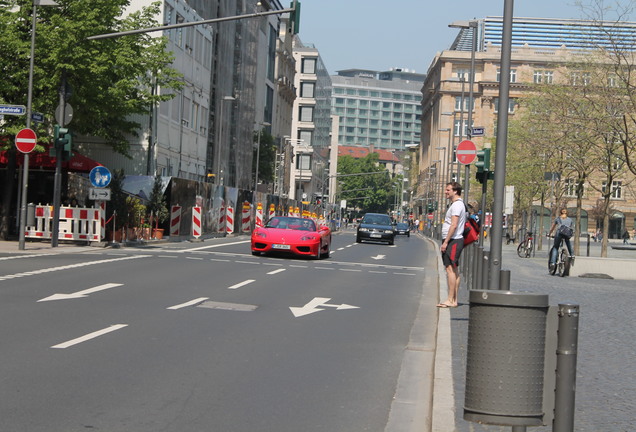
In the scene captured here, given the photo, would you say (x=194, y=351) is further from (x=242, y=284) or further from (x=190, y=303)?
(x=242, y=284)

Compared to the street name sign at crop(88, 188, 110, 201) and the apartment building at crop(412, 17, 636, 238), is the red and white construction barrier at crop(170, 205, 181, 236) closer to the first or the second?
the street name sign at crop(88, 188, 110, 201)

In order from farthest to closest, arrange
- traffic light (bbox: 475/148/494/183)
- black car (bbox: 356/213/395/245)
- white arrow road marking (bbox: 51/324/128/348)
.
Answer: black car (bbox: 356/213/395/245) → traffic light (bbox: 475/148/494/183) → white arrow road marking (bbox: 51/324/128/348)

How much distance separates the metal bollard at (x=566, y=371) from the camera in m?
5.29

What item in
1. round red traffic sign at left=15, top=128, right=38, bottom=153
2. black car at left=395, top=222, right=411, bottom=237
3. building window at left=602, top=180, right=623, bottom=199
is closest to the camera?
round red traffic sign at left=15, top=128, right=38, bottom=153

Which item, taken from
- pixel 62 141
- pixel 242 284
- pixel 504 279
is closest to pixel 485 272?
pixel 504 279

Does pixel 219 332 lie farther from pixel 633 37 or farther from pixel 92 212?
pixel 633 37

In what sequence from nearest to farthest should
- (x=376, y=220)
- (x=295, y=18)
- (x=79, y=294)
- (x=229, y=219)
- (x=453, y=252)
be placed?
(x=79, y=294)
(x=453, y=252)
(x=295, y=18)
(x=229, y=219)
(x=376, y=220)

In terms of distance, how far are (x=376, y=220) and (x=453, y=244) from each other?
3842cm

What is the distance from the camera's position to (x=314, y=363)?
9.81 metres

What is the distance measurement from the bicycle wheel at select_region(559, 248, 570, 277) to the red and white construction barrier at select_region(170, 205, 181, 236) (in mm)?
17548

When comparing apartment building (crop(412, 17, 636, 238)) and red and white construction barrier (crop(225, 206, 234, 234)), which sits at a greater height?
apartment building (crop(412, 17, 636, 238))

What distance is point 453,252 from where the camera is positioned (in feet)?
51.8

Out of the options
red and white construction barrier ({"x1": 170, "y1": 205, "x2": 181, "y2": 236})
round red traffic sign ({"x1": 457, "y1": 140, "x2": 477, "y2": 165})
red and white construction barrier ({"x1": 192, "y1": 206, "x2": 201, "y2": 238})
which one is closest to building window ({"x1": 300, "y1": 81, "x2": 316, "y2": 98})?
red and white construction barrier ({"x1": 192, "y1": 206, "x2": 201, "y2": 238})

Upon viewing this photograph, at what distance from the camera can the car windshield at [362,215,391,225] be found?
53.9 meters
